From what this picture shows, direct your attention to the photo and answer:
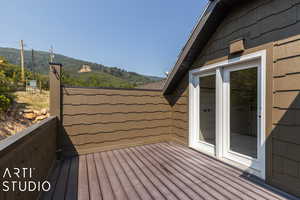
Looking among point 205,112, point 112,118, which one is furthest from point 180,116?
point 112,118

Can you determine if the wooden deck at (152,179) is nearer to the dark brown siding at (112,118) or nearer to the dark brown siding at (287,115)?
the dark brown siding at (287,115)

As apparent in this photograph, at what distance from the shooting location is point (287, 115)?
180 cm

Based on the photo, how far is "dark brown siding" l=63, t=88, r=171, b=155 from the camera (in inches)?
120

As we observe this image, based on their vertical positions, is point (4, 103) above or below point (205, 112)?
above

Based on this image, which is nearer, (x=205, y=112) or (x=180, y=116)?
(x=205, y=112)

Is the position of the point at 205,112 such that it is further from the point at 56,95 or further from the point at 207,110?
the point at 56,95

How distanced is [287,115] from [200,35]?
211 cm

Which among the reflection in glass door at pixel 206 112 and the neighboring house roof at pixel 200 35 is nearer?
the neighboring house roof at pixel 200 35

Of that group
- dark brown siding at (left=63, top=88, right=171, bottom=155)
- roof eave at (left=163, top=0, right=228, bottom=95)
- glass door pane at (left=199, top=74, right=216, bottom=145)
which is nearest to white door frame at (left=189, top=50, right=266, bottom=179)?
glass door pane at (left=199, top=74, right=216, bottom=145)

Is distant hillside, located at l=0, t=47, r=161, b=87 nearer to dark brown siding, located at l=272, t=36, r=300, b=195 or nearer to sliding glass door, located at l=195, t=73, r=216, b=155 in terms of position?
sliding glass door, located at l=195, t=73, r=216, b=155

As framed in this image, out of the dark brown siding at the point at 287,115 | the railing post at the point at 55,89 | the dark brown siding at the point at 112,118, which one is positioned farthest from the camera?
the dark brown siding at the point at 112,118

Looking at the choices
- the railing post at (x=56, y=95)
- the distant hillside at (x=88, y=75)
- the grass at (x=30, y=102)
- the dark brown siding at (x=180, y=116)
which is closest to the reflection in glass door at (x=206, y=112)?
the dark brown siding at (x=180, y=116)

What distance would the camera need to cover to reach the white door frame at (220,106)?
2.06 m

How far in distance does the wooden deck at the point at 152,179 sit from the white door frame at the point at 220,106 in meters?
0.18
